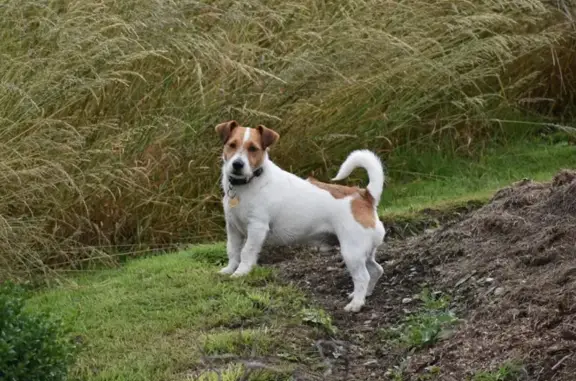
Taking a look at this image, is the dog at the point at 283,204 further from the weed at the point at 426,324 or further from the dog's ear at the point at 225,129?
the weed at the point at 426,324

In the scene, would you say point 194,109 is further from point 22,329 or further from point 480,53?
point 22,329

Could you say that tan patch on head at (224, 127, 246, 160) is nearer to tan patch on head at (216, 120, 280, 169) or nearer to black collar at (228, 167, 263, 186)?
tan patch on head at (216, 120, 280, 169)

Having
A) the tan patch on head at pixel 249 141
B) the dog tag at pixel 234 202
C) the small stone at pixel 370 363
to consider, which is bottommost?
the small stone at pixel 370 363

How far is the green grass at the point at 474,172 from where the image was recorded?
33.2 feet

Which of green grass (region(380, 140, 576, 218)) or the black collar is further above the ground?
the black collar

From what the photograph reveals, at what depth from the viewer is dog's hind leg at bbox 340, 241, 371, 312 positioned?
277 inches

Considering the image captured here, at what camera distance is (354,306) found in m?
6.99

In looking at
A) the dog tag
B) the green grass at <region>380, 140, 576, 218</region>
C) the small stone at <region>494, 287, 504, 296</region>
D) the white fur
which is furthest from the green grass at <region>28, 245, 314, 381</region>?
the green grass at <region>380, 140, 576, 218</region>

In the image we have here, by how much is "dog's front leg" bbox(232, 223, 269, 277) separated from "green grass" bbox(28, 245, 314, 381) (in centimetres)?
7

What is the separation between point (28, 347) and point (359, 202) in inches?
96.8

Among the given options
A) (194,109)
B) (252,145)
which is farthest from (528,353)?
(194,109)

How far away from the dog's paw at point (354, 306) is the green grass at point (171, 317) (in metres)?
0.26

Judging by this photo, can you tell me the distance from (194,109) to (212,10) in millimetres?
1228

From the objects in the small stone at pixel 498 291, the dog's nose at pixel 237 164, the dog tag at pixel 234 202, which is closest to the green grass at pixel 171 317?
the dog tag at pixel 234 202
